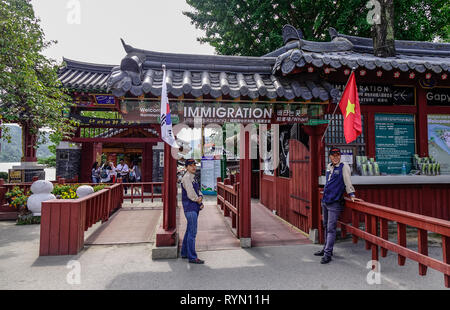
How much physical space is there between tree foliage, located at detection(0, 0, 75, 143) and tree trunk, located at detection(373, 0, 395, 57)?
855 centimetres

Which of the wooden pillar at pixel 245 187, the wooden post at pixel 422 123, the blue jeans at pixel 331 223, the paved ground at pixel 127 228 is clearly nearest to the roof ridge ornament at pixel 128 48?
the wooden pillar at pixel 245 187

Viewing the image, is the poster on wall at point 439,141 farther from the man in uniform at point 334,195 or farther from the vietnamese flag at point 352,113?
the man in uniform at point 334,195

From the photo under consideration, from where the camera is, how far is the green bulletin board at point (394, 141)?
236 inches

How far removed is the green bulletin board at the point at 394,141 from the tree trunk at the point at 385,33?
5.64ft

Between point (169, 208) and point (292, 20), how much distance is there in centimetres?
1199

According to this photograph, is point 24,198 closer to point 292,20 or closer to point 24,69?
point 24,69

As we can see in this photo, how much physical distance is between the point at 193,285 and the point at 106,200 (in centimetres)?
485

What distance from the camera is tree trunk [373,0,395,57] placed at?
20.9 feet

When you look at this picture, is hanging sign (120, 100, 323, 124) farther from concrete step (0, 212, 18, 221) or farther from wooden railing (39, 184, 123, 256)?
concrete step (0, 212, 18, 221)

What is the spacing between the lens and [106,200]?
7.32 m

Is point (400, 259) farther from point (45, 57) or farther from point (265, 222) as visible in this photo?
point (45, 57)

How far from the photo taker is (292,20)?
41.7 feet

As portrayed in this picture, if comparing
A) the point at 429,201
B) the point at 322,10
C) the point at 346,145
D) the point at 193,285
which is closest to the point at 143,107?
the point at 193,285
